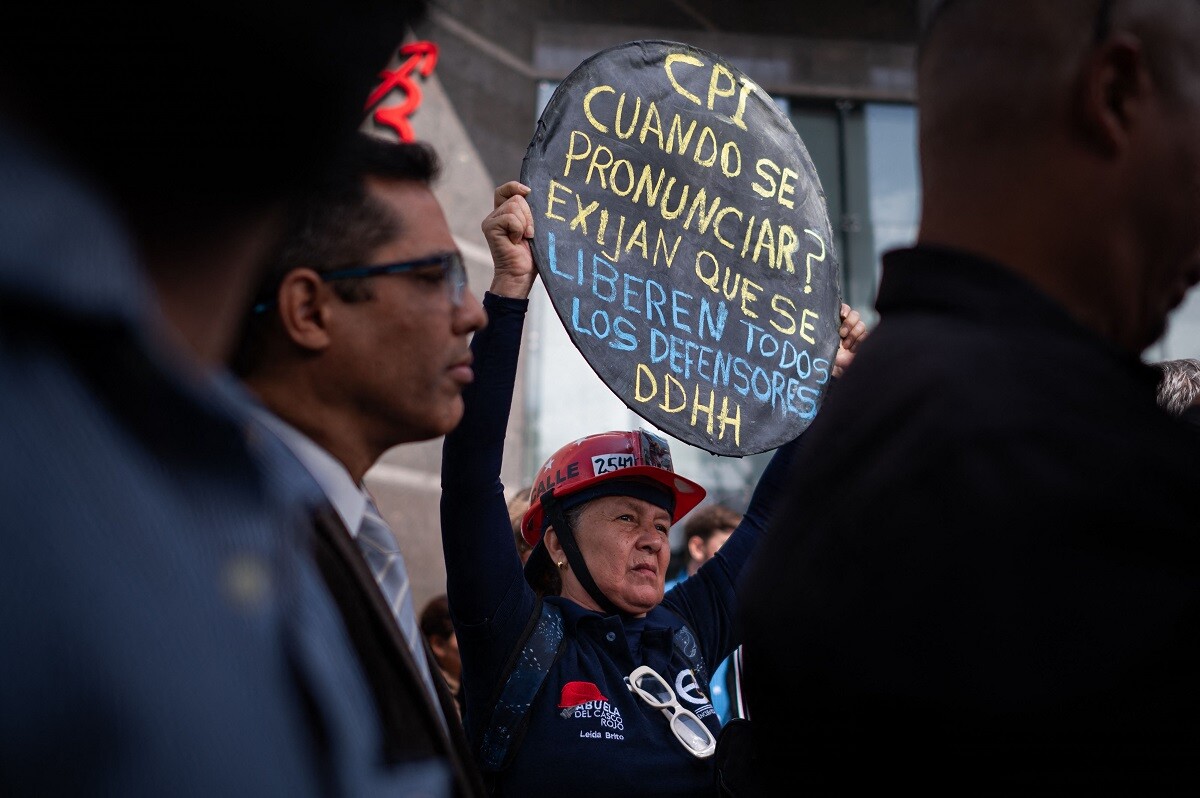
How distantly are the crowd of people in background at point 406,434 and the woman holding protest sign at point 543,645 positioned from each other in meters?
0.63

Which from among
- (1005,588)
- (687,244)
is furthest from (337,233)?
(687,244)

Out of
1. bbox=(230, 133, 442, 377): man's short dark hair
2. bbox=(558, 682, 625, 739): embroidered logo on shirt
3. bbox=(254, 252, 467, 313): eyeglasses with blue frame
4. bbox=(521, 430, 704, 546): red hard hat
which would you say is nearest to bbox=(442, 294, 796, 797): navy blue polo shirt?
bbox=(558, 682, 625, 739): embroidered logo on shirt

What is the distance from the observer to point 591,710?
2.45 meters

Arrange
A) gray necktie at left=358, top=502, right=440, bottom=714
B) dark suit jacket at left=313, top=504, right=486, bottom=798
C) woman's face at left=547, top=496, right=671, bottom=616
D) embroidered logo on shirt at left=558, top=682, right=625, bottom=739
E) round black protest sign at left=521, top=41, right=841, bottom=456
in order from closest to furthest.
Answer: dark suit jacket at left=313, top=504, right=486, bottom=798 < gray necktie at left=358, top=502, right=440, bottom=714 < round black protest sign at left=521, top=41, right=841, bottom=456 < embroidered logo on shirt at left=558, top=682, right=625, bottom=739 < woman's face at left=547, top=496, right=671, bottom=616

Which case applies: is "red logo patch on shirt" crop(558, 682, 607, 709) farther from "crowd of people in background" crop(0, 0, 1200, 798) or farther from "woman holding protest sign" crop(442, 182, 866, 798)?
"crowd of people in background" crop(0, 0, 1200, 798)

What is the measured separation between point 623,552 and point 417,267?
1.46 meters

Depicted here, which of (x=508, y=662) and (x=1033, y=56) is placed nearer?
(x=1033, y=56)

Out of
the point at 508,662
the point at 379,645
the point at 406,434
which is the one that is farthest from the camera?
the point at 508,662

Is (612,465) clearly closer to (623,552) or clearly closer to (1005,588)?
(623,552)

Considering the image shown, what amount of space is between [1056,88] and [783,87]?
35.3ft

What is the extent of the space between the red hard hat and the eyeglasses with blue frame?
135cm

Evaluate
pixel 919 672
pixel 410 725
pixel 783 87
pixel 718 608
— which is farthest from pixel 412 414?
pixel 783 87

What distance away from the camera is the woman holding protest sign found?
2348 millimetres

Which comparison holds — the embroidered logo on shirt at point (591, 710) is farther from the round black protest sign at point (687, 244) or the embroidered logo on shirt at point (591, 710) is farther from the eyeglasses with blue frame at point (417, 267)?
the eyeglasses with blue frame at point (417, 267)
